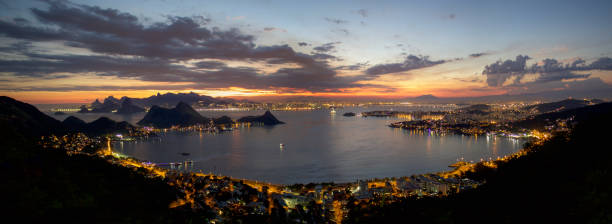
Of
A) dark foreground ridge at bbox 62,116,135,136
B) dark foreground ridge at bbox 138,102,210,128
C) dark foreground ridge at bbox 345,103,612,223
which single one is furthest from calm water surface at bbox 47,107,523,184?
dark foreground ridge at bbox 138,102,210,128

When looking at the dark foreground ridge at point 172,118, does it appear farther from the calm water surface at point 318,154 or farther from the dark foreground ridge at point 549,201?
the dark foreground ridge at point 549,201

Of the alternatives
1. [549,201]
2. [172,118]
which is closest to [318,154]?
[549,201]

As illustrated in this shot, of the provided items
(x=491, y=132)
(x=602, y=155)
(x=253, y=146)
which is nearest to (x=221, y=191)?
(x=602, y=155)

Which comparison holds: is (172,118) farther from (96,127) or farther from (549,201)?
(549,201)

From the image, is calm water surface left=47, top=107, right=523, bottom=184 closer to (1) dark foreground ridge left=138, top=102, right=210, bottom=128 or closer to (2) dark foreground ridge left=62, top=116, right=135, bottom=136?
(2) dark foreground ridge left=62, top=116, right=135, bottom=136

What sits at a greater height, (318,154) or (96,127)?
(96,127)
